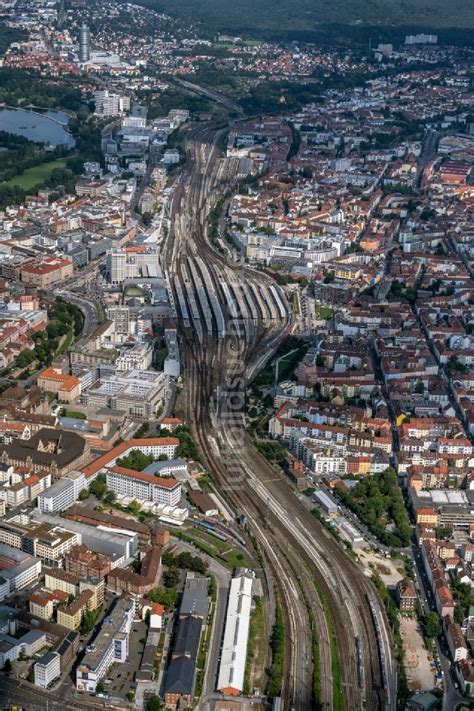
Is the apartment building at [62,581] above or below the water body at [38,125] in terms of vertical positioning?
below

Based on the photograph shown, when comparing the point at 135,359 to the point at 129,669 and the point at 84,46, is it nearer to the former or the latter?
the point at 129,669

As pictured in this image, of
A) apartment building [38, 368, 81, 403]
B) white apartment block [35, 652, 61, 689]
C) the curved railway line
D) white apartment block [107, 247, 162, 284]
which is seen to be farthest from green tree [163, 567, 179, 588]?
white apartment block [107, 247, 162, 284]

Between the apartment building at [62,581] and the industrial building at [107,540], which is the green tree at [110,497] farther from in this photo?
the apartment building at [62,581]

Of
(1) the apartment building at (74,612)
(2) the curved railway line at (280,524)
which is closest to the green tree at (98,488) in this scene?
(2) the curved railway line at (280,524)

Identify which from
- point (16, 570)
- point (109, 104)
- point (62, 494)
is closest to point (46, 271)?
point (62, 494)

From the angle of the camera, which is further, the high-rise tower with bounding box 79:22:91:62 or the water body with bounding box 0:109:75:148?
the high-rise tower with bounding box 79:22:91:62

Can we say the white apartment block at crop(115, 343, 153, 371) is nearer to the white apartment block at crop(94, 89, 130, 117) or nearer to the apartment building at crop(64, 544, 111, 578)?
the apartment building at crop(64, 544, 111, 578)

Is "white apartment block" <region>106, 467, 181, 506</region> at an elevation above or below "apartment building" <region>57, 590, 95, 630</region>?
above

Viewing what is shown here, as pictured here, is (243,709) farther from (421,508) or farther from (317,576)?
(421,508)
